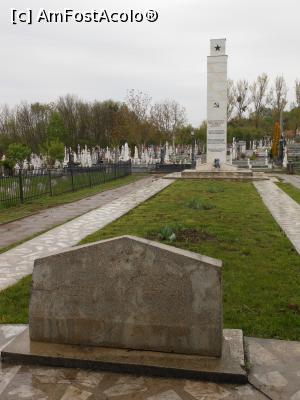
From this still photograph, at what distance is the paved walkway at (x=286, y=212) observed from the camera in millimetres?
8470

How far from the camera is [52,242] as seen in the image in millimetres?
8109

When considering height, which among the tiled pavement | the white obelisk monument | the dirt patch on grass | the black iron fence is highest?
the white obelisk monument

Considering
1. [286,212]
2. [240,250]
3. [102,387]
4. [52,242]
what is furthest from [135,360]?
[286,212]

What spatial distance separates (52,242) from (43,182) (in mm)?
10935

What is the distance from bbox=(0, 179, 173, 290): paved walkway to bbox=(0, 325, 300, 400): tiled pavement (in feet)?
5.59

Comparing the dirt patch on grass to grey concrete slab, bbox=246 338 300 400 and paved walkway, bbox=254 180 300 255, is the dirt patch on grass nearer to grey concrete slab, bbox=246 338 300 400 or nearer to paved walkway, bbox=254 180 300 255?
paved walkway, bbox=254 180 300 255

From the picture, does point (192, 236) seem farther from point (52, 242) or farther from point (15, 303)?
point (15, 303)

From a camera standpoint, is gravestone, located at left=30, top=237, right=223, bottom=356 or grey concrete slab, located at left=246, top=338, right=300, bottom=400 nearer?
grey concrete slab, located at left=246, top=338, right=300, bottom=400

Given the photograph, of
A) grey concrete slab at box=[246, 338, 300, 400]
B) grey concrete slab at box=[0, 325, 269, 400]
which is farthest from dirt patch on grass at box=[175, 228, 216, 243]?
grey concrete slab at box=[0, 325, 269, 400]

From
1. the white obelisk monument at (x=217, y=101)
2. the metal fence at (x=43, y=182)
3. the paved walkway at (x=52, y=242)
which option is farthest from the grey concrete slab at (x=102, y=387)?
the white obelisk monument at (x=217, y=101)

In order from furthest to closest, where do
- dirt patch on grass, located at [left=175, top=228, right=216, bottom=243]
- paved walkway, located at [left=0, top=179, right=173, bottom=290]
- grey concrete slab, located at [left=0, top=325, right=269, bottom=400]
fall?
1. dirt patch on grass, located at [left=175, top=228, right=216, bottom=243]
2. paved walkway, located at [left=0, top=179, right=173, bottom=290]
3. grey concrete slab, located at [left=0, top=325, right=269, bottom=400]

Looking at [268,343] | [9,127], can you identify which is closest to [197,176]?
[268,343]

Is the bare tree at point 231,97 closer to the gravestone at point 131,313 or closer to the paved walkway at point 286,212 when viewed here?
the paved walkway at point 286,212

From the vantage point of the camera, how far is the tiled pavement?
9.17 ft
